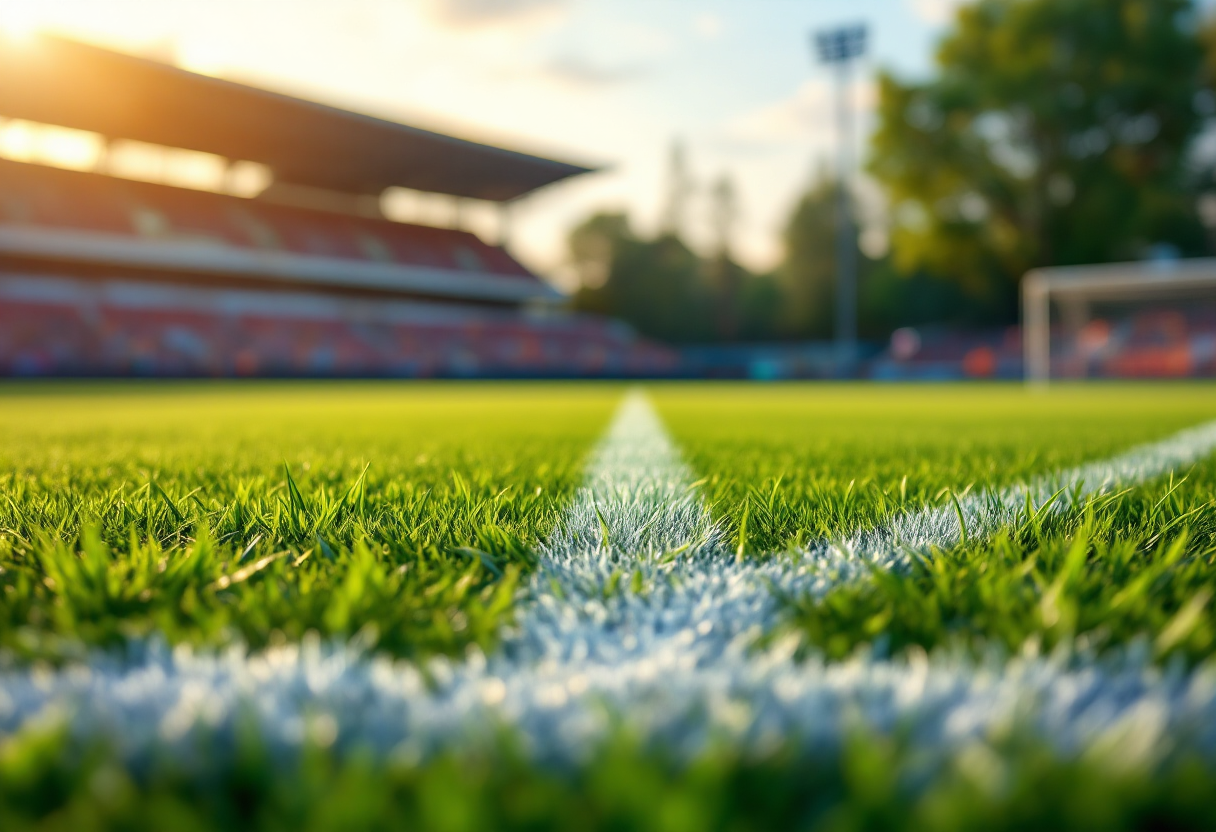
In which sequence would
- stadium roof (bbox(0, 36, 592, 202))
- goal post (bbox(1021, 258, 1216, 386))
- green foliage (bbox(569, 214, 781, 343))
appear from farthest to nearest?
1. green foliage (bbox(569, 214, 781, 343))
2. goal post (bbox(1021, 258, 1216, 386))
3. stadium roof (bbox(0, 36, 592, 202))

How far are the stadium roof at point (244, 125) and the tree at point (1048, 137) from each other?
12.0 metres

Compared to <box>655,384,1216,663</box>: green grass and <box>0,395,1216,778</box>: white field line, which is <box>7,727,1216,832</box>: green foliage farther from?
<box>655,384,1216,663</box>: green grass

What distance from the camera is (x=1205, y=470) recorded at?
2336 mm

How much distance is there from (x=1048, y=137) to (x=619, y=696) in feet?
106

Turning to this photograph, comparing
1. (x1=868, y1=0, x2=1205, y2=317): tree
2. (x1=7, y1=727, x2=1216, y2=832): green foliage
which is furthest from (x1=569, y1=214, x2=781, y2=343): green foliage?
(x1=7, y1=727, x2=1216, y2=832): green foliage

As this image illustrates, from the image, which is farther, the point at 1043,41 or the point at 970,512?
the point at 1043,41

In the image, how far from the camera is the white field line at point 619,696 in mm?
506

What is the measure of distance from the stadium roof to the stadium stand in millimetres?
56

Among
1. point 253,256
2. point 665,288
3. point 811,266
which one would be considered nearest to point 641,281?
point 665,288

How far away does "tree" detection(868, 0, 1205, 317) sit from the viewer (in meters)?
26.6

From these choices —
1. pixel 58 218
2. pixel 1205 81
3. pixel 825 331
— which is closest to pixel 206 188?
pixel 58 218

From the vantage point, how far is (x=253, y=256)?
A: 907 inches

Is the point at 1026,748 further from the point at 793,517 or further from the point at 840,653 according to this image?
the point at 793,517

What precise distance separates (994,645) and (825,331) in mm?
39351
